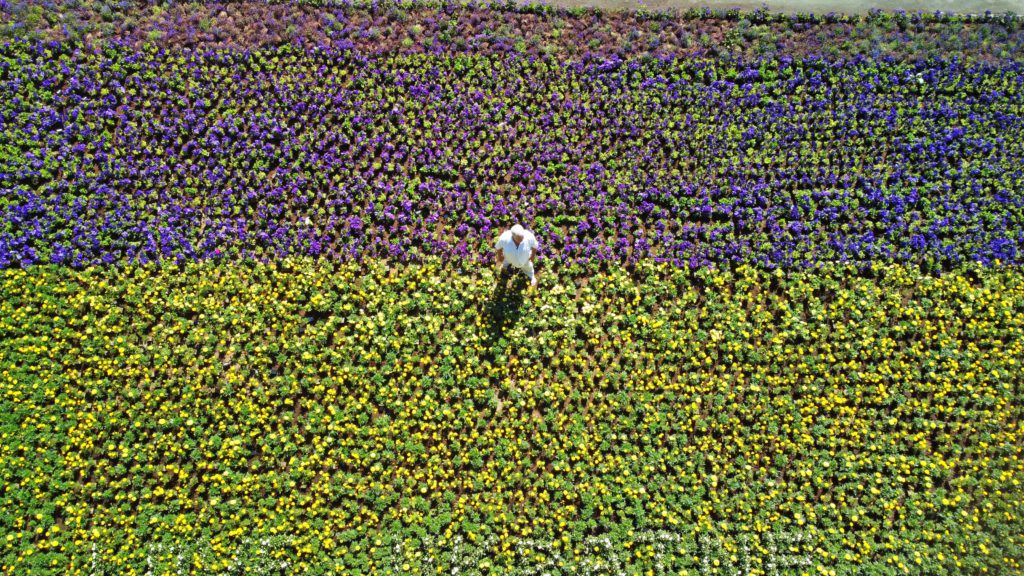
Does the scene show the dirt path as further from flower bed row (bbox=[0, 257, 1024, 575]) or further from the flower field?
flower bed row (bbox=[0, 257, 1024, 575])

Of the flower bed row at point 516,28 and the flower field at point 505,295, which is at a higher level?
the flower bed row at point 516,28

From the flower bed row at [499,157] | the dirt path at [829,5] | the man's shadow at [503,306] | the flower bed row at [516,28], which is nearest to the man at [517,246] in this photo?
the man's shadow at [503,306]

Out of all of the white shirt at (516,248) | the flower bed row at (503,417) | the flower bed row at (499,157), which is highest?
the flower bed row at (499,157)

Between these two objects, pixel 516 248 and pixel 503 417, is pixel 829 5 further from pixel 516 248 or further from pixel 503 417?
pixel 503 417

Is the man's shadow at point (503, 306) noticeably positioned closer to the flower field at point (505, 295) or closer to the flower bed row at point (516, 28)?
the flower field at point (505, 295)

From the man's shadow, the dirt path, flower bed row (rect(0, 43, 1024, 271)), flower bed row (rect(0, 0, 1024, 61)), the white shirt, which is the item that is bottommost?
the man's shadow

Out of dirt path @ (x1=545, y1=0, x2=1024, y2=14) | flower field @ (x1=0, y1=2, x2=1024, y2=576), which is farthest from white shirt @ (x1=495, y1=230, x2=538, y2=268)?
dirt path @ (x1=545, y1=0, x2=1024, y2=14)
